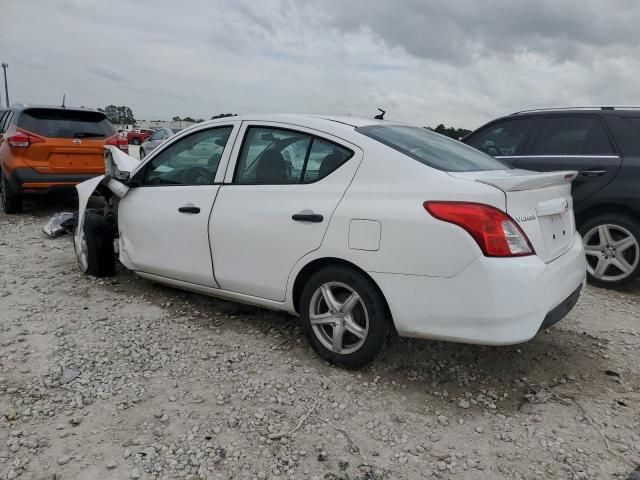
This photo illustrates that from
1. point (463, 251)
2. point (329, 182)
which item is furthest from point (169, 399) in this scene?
point (463, 251)

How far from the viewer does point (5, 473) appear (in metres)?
2.27

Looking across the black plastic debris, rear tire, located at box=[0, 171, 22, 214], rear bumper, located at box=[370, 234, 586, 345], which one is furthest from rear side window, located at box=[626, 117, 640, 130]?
rear tire, located at box=[0, 171, 22, 214]

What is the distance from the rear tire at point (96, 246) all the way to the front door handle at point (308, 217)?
232cm

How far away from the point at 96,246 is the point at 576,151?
4.71 m

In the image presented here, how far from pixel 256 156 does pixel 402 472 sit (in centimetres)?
220

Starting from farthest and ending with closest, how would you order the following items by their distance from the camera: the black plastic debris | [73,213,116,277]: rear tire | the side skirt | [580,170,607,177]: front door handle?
the black plastic debris < [580,170,607,177]: front door handle < [73,213,116,277]: rear tire < the side skirt

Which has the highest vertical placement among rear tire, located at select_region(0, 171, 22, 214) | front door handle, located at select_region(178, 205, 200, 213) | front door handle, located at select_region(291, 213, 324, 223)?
front door handle, located at select_region(291, 213, 324, 223)

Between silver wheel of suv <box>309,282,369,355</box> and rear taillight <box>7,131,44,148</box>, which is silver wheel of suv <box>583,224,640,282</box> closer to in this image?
silver wheel of suv <box>309,282,369,355</box>

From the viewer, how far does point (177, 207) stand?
3.86m

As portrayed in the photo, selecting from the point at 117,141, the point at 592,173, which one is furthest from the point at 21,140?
the point at 592,173

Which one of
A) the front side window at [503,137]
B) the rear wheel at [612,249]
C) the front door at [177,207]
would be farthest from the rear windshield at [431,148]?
the front side window at [503,137]

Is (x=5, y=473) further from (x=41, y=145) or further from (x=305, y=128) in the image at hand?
(x=41, y=145)

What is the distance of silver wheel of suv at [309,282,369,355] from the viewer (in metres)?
3.04

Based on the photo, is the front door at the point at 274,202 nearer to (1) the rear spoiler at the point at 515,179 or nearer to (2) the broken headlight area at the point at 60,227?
(1) the rear spoiler at the point at 515,179
